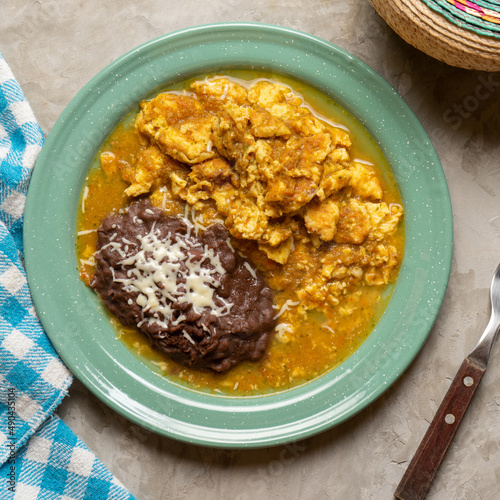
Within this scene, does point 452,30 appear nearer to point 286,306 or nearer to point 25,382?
point 286,306

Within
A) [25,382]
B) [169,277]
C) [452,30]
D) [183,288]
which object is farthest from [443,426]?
[25,382]

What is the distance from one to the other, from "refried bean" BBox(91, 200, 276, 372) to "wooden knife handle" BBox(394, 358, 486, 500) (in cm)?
115

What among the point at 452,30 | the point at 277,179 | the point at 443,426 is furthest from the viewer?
the point at 443,426

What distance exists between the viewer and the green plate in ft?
9.32

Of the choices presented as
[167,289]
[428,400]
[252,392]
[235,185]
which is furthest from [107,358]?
[428,400]

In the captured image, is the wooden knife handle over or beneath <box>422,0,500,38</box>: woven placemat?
beneath

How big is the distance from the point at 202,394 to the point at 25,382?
1.09 metres

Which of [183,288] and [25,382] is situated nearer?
[183,288]

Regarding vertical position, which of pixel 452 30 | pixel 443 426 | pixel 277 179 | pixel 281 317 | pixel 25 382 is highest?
pixel 452 30

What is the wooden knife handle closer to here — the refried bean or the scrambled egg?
the scrambled egg

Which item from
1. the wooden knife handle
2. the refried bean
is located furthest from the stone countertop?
the refried bean

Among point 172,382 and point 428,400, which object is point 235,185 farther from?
point 428,400

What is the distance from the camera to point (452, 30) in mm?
2436

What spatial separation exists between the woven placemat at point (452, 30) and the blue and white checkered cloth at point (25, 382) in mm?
2266
